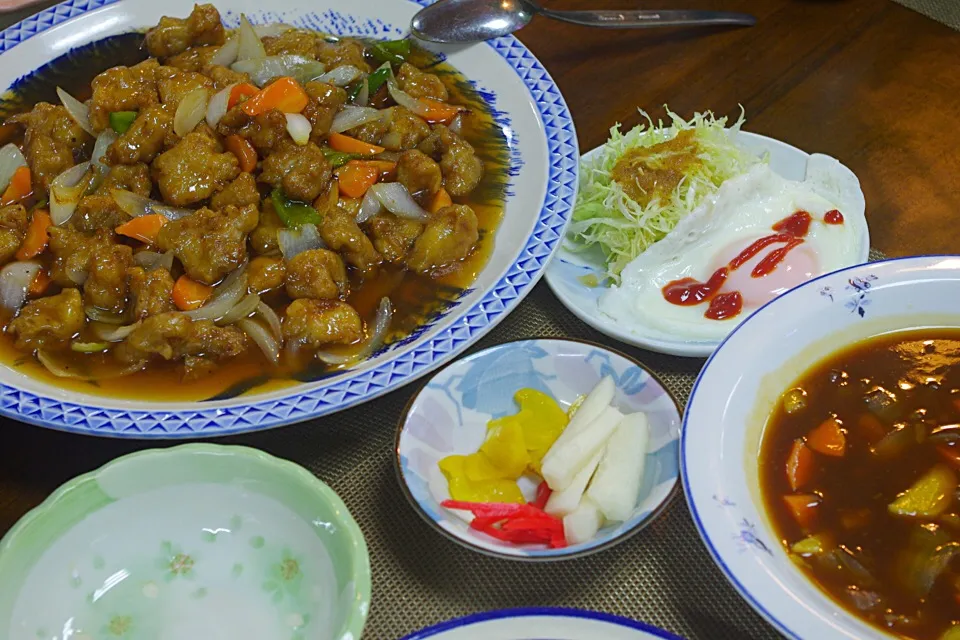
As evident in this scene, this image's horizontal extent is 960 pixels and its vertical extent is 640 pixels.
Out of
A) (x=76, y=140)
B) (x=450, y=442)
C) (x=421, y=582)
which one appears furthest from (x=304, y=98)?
(x=421, y=582)

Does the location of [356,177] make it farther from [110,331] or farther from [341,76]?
[110,331]

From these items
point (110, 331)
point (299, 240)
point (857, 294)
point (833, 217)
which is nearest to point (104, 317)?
point (110, 331)

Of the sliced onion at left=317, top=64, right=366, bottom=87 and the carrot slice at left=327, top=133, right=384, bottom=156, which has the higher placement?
the sliced onion at left=317, top=64, right=366, bottom=87

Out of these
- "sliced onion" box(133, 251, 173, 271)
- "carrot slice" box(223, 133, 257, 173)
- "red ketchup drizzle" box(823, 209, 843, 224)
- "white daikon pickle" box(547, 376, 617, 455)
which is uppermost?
"carrot slice" box(223, 133, 257, 173)

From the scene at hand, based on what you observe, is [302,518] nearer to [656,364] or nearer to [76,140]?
[656,364]

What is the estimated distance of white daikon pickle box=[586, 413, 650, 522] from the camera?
2.10m

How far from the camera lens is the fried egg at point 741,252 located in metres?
2.81

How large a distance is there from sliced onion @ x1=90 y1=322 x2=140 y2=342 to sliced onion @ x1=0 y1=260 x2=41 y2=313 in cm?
29

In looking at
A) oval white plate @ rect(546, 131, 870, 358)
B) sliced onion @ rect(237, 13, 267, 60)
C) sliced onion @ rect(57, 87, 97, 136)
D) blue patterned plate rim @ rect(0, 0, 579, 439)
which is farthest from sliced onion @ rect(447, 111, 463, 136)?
sliced onion @ rect(57, 87, 97, 136)

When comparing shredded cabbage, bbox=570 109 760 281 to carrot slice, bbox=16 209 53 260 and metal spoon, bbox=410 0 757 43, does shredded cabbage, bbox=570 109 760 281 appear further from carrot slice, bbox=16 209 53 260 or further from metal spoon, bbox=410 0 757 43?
carrot slice, bbox=16 209 53 260

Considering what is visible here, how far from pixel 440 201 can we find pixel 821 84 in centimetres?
191

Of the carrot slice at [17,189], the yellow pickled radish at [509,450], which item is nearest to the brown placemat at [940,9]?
the yellow pickled radish at [509,450]

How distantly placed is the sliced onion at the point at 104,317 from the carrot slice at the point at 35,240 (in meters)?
0.36

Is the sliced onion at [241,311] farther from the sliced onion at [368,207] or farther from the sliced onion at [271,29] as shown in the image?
the sliced onion at [271,29]
